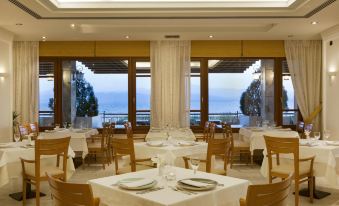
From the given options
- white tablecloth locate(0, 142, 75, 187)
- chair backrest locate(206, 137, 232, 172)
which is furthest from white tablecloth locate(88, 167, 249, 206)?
white tablecloth locate(0, 142, 75, 187)

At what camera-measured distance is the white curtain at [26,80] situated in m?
9.28

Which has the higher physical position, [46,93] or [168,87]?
[168,87]

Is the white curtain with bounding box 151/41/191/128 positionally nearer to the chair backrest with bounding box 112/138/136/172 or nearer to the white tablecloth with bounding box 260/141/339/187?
the white tablecloth with bounding box 260/141/339/187

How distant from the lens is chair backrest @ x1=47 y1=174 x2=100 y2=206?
2.37 metres

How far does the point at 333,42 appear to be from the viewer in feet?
27.2

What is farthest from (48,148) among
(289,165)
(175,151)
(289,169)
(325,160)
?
(325,160)

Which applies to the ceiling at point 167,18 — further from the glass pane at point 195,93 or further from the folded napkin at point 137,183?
the folded napkin at point 137,183

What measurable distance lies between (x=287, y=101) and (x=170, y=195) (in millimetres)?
7845

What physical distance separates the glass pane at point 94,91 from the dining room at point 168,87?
0.03 meters

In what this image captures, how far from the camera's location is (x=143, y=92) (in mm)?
9703

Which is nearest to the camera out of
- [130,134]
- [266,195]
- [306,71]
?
[266,195]

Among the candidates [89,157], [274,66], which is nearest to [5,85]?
[89,157]

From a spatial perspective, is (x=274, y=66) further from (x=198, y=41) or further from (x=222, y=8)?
(x=222, y=8)

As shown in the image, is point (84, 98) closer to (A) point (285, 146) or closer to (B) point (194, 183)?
(A) point (285, 146)
